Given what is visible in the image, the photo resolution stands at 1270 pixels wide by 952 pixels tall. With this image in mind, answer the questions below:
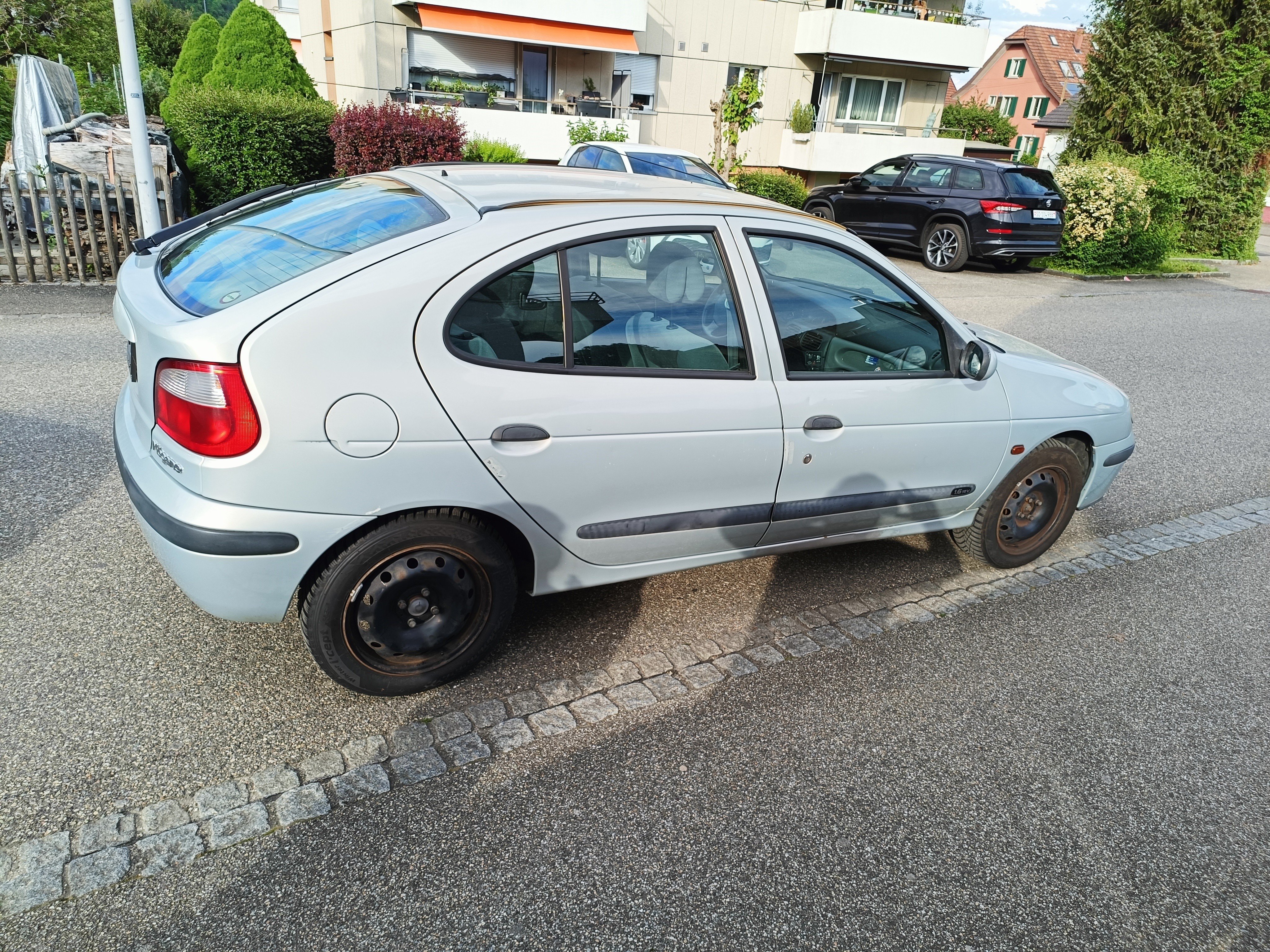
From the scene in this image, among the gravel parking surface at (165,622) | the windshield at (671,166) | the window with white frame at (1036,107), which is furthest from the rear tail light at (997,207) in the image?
the window with white frame at (1036,107)

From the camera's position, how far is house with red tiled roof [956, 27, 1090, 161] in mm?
56312

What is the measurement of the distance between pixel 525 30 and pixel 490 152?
192 inches

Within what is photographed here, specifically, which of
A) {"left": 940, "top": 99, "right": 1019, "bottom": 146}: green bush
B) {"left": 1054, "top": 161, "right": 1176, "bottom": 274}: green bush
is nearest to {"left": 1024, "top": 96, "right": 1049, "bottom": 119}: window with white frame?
{"left": 940, "top": 99, "right": 1019, "bottom": 146}: green bush

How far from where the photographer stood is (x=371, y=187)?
142 inches

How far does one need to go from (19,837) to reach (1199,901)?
3.34m

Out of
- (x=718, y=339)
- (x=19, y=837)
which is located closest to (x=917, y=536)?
(x=718, y=339)

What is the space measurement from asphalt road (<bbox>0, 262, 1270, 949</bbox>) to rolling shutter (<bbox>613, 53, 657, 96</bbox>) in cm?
2023

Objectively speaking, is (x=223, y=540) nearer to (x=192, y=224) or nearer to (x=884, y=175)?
(x=192, y=224)

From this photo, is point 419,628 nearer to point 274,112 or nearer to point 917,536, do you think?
point 917,536

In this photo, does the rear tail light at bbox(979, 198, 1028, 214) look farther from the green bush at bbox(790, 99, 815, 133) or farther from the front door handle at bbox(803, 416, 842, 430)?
the front door handle at bbox(803, 416, 842, 430)

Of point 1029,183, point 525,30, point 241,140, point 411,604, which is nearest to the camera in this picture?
point 411,604

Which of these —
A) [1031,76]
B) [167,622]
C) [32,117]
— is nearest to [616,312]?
[167,622]

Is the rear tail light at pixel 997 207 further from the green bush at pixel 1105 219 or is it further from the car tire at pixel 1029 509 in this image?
the car tire at pixel 1029 509

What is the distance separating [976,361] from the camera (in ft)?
12.6
